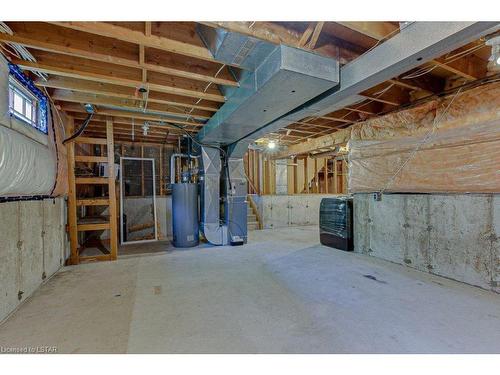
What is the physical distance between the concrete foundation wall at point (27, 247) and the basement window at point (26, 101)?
0.80 meters

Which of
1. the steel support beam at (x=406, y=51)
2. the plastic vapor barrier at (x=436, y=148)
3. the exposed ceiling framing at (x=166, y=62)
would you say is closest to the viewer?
the steel support beam at (x=406, y=51)

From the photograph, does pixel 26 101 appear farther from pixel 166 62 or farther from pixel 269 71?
pixel 269 71

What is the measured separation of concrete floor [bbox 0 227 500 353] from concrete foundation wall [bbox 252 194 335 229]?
11.5 ft

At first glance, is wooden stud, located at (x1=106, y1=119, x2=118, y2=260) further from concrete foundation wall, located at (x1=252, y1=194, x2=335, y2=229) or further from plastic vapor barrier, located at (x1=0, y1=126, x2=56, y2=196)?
concrete foundation wall, located at (x1=252, y1=194, x2=335, y2=229)

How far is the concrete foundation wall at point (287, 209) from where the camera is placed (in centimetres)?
695

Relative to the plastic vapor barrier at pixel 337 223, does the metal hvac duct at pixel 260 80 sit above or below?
above

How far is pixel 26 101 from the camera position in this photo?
92.6 inches

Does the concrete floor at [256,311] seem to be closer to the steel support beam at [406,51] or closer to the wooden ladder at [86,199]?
the wooden ladder at [86,199]

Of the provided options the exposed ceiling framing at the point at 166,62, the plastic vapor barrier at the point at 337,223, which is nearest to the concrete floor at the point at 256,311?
Result: the plastic vapor barrier at the point at 337,223

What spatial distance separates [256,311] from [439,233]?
2.53 meters

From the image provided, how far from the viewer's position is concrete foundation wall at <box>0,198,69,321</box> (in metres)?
2.04

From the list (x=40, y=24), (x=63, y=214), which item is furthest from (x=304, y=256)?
(x=40, y=24)

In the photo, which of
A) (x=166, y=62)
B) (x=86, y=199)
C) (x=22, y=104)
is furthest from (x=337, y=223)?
(x=22, y=104)

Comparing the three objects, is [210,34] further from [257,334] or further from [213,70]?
[257,334]
